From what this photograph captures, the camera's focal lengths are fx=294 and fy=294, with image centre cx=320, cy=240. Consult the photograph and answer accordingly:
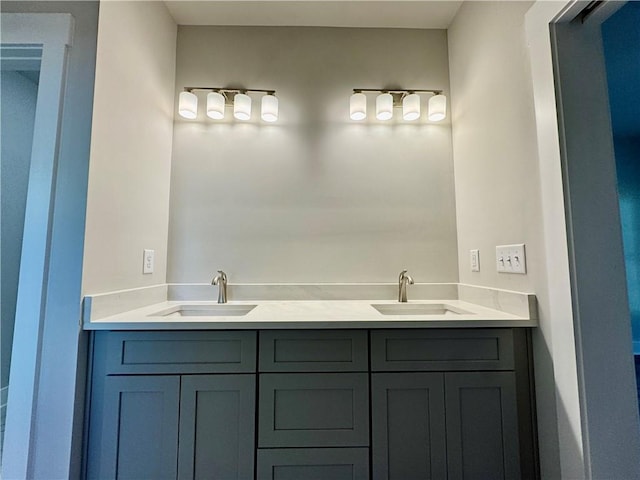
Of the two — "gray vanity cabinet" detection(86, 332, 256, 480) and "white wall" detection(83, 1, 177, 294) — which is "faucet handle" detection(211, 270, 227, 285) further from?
"gray vanity cabinet" detection(86, 332, 256, 480)

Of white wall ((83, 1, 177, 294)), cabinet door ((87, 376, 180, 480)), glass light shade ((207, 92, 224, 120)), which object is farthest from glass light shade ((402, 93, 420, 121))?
cabinet door ((87, 376, 180, 480))

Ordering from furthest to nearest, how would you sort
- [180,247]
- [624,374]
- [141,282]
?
[180,247]
[141,282]
[624,374]

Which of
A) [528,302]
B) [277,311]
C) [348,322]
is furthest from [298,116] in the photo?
[528,302]

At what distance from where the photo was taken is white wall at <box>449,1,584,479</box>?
98 centimetres

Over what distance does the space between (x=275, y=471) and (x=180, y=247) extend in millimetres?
1211

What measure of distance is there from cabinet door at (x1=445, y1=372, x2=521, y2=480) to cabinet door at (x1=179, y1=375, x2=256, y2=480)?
740 mm

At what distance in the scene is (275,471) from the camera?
106 cm

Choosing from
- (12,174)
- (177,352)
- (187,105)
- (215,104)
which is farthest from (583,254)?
(12,174)

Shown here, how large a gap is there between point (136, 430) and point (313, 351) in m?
0.69

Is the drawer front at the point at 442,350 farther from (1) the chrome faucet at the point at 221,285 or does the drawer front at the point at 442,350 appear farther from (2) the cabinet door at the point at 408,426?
(1) the chrome faucet at the point at 221,285

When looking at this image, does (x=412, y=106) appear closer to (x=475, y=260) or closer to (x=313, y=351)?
(x=475, y=260)

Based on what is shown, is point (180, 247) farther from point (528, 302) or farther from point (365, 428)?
point (528, 302)

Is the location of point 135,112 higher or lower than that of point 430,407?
higher

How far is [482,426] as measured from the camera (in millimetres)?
1084
